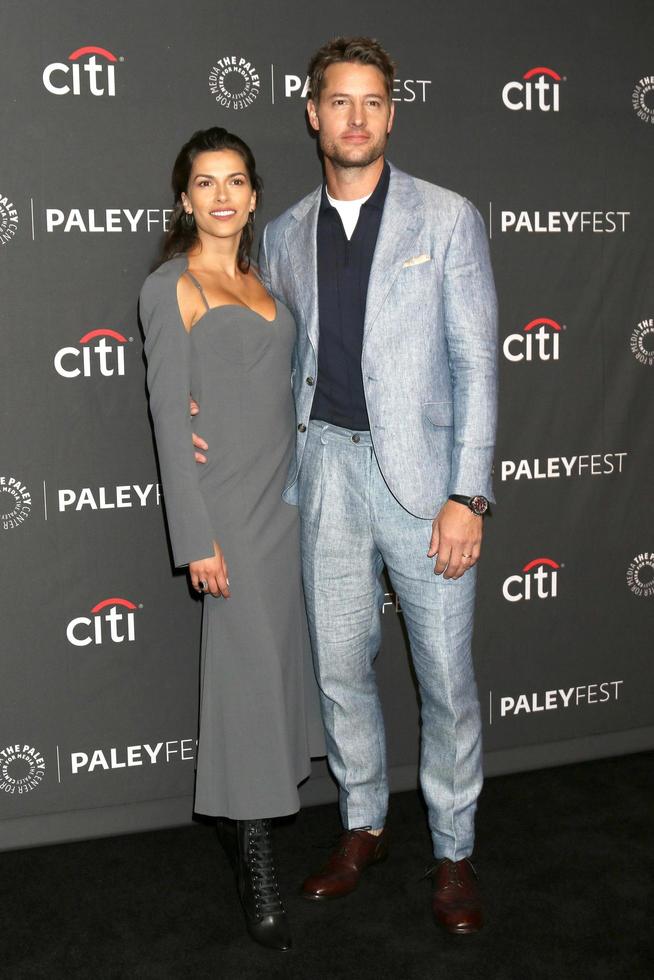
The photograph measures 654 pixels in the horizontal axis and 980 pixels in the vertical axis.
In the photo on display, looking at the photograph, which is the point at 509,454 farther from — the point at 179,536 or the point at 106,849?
the point at 106,849

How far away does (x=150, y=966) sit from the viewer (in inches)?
87.6

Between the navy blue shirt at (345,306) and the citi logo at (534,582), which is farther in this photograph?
the citi logo at (534,582)

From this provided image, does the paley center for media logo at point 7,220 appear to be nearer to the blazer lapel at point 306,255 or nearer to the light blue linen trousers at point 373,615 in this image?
the blazer lapel at point 306,255

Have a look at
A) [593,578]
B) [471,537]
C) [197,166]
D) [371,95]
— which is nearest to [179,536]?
[471,537]

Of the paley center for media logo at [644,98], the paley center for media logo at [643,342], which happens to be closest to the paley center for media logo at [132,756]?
the paley center for media logo at [643,342]

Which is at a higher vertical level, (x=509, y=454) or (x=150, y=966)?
(x=509, y=454)

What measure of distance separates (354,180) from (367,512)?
771mm

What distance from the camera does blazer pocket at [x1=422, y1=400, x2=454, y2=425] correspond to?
2.29 m

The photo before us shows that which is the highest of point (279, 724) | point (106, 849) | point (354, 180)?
point (354, 180)

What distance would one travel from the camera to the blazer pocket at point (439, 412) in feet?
7.50

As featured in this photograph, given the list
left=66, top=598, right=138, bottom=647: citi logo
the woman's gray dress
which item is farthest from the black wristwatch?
left=66, top=598, right=138, bottom=647: citi logo

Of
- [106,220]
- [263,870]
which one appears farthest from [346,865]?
[106,220]

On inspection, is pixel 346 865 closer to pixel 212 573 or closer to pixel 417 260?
pixel 212 573

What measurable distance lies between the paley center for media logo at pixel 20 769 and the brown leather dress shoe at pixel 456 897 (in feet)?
3.82
